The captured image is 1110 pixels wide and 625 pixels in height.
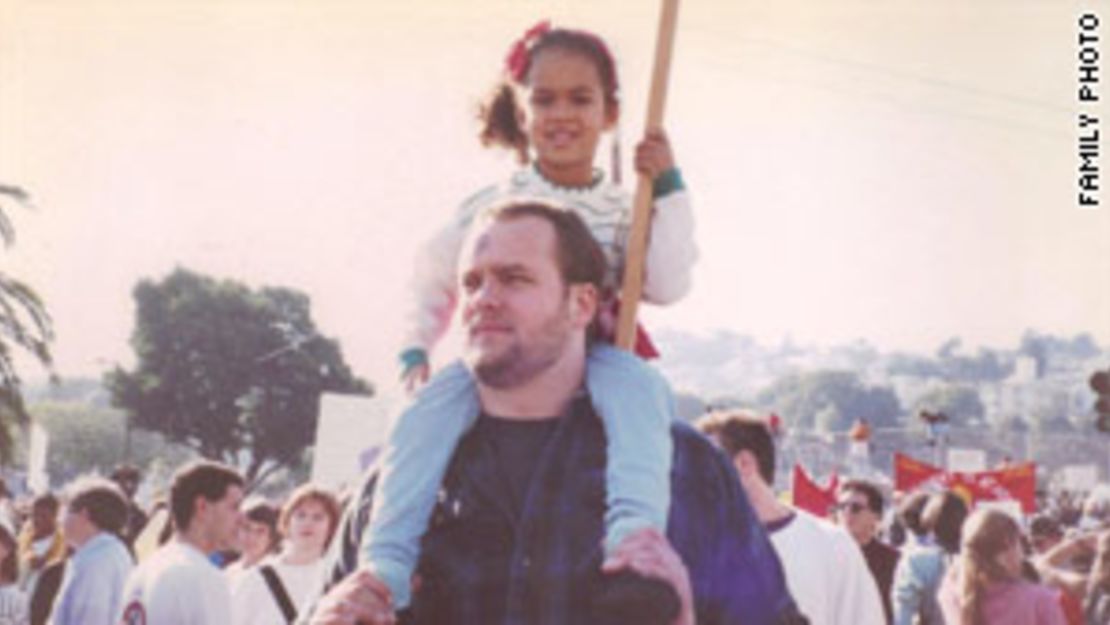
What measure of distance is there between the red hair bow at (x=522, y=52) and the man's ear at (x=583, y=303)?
0.82m

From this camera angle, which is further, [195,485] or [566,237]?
[195,485]

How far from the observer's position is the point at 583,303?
138 inches

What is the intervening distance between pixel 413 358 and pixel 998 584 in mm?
4239

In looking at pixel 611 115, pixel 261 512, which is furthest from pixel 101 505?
pixel 611 115

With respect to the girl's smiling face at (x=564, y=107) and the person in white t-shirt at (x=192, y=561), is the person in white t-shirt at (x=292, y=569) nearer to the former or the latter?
the person in white t-shirt at (x=192, y=561)

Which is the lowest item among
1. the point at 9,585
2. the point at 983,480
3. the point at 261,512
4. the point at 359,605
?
the point at 9,585

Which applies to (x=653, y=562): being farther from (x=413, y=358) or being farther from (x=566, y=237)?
(x=413, y=358)

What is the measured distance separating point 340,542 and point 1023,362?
652 ft

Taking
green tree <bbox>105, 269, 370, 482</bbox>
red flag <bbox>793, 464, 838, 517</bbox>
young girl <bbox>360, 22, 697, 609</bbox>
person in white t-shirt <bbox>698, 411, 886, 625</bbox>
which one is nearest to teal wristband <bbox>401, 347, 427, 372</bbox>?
young girl <bbox>360, 22, 697, 609</bbox>

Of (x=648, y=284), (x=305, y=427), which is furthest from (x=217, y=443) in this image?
(x=648, y=284)

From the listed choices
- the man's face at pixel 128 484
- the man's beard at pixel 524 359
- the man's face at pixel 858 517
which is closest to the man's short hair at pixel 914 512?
the man's face at pixel 858 517

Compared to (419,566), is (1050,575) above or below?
below

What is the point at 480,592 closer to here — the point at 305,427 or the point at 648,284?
the point at 648,284

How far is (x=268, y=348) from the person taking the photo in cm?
6362
